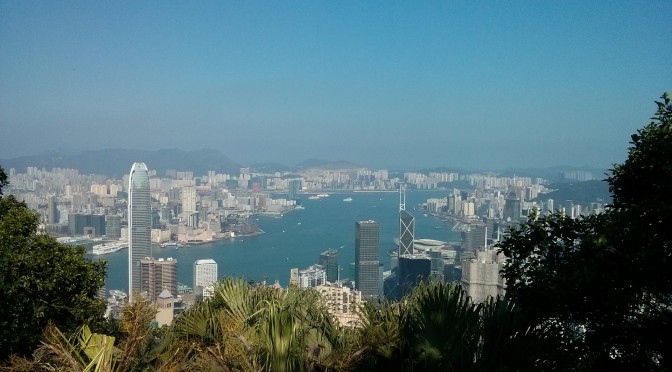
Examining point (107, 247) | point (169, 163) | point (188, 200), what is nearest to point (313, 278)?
point (107, 247)

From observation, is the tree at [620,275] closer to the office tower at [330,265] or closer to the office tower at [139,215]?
the office tower at [330,265]

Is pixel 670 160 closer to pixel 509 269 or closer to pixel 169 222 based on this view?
pixel 509 269

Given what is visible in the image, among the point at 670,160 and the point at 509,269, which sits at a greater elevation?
the point at 670,160

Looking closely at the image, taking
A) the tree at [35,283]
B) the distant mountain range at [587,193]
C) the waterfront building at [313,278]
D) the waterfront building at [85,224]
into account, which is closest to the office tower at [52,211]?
the waterfront building at [85,224]

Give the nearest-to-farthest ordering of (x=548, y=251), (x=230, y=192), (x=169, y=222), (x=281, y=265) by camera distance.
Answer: (x=548, y=251), (x=281, y=265), (x=169, y=222), (x=230, y=192)

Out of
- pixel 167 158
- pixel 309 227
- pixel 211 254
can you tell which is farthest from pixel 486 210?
pixel 167 158

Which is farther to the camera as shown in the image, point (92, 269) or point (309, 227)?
point (309, 227)

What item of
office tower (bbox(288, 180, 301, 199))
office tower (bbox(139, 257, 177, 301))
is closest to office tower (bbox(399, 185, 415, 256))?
office tower (bbox(139, 257, 177, 301))
